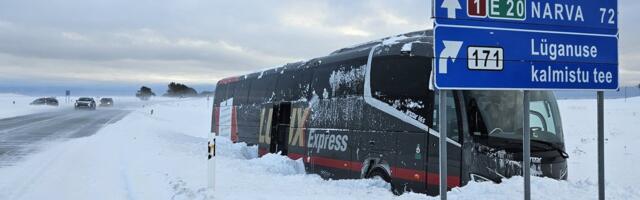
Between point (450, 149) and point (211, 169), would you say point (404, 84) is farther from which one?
point (211, 169)

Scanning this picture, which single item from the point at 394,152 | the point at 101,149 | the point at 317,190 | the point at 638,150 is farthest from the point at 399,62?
the point at 638,150

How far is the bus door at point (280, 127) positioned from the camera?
1342 cm

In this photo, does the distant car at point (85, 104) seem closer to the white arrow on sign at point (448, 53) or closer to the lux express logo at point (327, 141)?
the lux express logo at point (327, 141)

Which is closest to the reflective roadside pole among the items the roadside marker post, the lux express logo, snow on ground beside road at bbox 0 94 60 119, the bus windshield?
the lux express logo

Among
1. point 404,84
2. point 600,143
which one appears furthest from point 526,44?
point 404,84

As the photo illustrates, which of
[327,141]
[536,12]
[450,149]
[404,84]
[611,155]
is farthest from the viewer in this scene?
[611,155]

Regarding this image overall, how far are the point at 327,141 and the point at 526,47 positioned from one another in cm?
647

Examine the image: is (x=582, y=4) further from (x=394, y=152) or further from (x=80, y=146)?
(x=80, y=146)

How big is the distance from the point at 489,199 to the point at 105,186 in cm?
634

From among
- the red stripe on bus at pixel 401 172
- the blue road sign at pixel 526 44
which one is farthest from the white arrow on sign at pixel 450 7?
the red stripe on bus at pixel 401 172

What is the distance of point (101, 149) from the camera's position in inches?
649

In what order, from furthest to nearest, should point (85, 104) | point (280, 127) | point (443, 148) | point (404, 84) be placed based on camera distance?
point (85, 104), point (280, 127), point (404, 84), point (443, 148)

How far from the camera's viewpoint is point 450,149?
7688 mm

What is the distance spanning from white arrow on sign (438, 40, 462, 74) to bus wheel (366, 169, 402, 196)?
4206 millimetres
